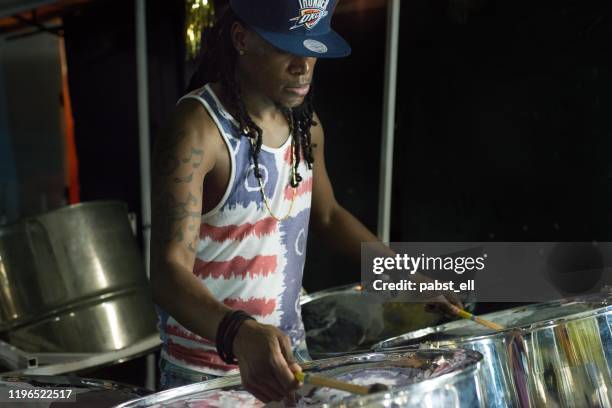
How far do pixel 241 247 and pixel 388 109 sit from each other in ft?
3.10

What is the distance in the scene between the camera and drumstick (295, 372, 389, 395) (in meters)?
0.90

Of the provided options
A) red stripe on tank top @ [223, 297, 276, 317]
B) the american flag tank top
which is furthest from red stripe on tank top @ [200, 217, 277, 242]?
red stripe on tank top @ [223, 297, 276, 317]

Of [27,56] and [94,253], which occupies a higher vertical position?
[27,56]

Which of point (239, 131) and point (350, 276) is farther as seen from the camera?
point (350, 276)

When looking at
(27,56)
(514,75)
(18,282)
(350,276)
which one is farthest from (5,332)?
(27,56)

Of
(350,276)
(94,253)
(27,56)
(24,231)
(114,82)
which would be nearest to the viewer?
(24,231)

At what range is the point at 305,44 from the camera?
1.30 m

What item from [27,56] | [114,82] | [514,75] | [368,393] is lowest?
[368,393]

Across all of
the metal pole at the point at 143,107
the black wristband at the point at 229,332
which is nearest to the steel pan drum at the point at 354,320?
the black wristband at the point at 229,332

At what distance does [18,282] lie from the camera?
217 centimetres

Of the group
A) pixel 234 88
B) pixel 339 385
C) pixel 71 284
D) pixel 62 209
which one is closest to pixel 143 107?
pixel 62 209

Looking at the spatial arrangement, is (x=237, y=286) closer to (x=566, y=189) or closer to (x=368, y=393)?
(x=368, y=393)

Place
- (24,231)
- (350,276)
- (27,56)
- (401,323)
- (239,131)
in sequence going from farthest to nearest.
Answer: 1. (27,56)
2. (350,276)
3. (24,231)
4. (401,323)
5. (239,131)

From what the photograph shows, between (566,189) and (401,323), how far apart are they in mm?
842
